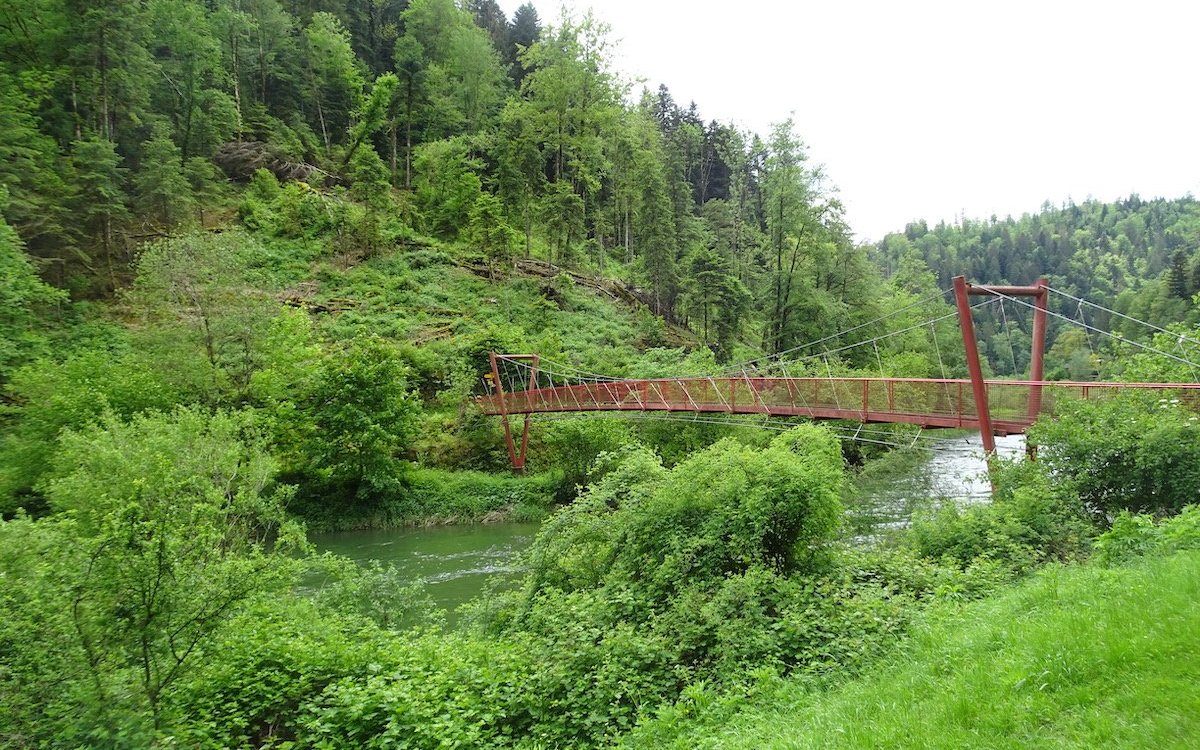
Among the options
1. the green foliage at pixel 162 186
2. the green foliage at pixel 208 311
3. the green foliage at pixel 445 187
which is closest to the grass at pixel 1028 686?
the green foliage at pixel 208 311

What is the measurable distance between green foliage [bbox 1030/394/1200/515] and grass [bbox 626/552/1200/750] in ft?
8.39

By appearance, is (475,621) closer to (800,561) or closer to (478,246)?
(800,561)

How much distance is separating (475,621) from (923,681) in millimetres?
5100

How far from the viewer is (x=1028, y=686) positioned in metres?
3.00

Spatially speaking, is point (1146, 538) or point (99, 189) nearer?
point (1146, 538)

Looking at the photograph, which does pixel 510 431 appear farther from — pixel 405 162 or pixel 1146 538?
pixel 405 162

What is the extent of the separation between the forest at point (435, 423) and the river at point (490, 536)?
31.3 inches

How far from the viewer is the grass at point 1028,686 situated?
2582 mm

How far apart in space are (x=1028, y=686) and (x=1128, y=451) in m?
4.96

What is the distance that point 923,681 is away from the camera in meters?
3.44

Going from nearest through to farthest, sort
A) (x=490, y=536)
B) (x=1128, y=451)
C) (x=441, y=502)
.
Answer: (x=1128, y=451), (x=490, y=536), (x=441, y=502)

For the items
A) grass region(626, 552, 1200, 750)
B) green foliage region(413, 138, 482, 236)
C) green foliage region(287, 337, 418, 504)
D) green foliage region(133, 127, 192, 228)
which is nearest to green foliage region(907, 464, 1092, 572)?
grass region(626, 552, 1200, 750)

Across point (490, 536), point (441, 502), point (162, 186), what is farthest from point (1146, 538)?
point (162, 186)

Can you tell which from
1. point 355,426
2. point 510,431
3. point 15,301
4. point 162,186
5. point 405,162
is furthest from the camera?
point 405,162
